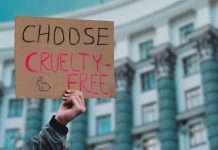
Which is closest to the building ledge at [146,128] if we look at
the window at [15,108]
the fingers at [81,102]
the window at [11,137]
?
the window at [11,137]

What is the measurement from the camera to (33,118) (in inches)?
1347

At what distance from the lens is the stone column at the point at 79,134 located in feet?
106

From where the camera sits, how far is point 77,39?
4.16 m

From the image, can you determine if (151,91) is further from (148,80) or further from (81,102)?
(81,102)

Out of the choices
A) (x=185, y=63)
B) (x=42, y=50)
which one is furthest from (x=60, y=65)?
(x=185, y=63)

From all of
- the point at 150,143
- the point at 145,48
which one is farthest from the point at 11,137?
the point at 145,48

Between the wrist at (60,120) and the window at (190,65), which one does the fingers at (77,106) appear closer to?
the wrist at (60,120)

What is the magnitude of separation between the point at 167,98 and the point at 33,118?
749 cm

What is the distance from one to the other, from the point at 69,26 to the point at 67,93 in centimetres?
47

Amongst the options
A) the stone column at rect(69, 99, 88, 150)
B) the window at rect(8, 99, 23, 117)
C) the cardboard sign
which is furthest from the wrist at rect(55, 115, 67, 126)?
the window at rect(8, 99, 23, 117)

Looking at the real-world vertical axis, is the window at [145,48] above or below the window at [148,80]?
above

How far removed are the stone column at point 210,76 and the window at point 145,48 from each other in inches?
125

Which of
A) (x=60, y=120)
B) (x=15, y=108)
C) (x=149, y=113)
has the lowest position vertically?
(x=60, y=120)

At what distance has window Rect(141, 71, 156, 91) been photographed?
32.2 meters
